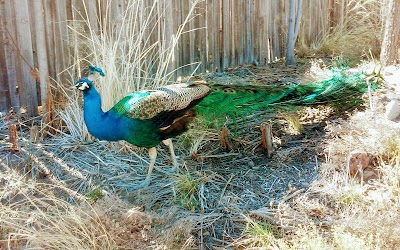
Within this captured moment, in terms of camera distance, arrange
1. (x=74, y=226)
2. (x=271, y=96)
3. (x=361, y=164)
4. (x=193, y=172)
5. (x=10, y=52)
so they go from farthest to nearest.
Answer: (x=10, y=52) → (x=271, y=96) → (x=193, y=172) → (x=361, y=164) → (x=74, y=226)

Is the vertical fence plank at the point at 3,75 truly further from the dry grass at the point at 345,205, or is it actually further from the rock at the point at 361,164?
the rock at the point at 361,164

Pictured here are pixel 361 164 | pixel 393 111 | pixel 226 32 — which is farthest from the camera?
pixel 226 32

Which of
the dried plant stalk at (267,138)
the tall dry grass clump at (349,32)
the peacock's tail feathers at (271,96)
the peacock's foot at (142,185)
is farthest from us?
the tall dry grass clump at (349,32)

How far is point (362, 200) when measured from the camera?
123 inches

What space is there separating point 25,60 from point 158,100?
6.20 feet

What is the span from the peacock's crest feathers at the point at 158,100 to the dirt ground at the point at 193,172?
0.49 m

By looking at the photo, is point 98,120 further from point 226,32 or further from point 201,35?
point 226,32

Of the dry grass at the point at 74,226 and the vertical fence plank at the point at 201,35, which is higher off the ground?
the vertical fence plank at the point at 201,35

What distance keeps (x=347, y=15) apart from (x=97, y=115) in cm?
664

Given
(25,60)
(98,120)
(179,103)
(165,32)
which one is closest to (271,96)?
(179,103)

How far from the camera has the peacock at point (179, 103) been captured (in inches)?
140

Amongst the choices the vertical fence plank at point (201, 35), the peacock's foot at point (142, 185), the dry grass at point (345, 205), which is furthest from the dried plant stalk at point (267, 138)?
the vertical fence plank at point (201, 35)

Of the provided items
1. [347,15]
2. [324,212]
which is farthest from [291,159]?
[347,15]

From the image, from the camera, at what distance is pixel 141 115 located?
139 inches
